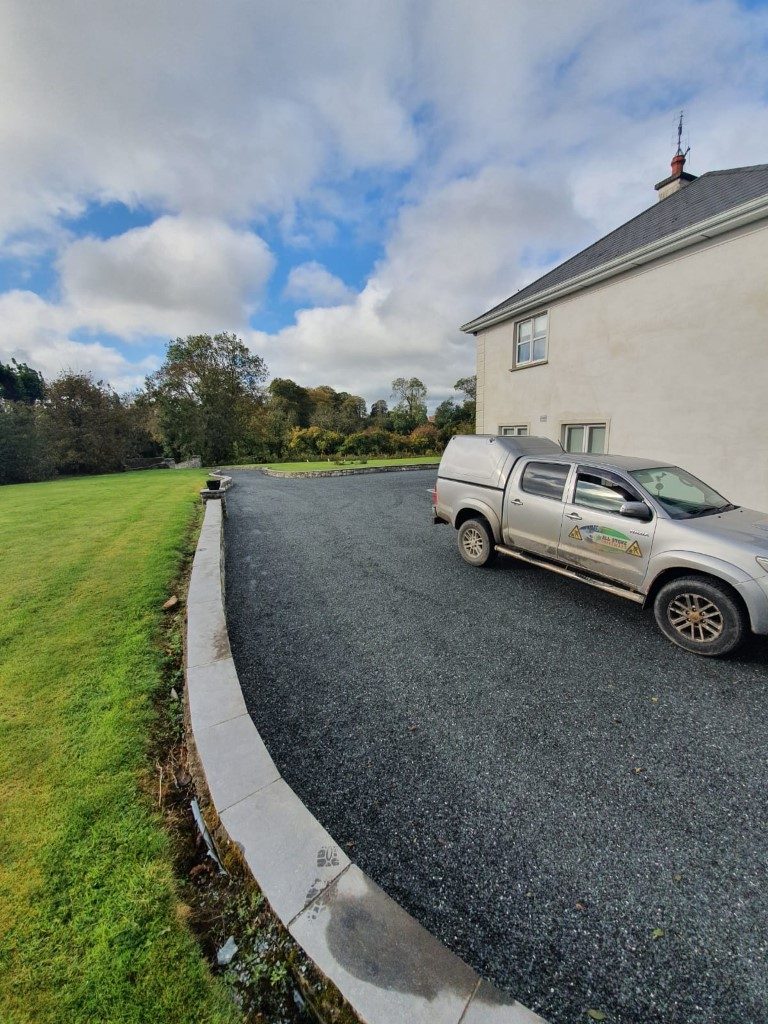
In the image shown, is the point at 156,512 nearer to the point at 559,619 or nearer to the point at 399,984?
the point at 559,619

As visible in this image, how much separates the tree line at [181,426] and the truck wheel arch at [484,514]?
25.1 m

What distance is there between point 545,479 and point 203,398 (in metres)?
35.1

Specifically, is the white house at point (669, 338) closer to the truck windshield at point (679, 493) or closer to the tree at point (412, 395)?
the truck windshield at point (679, 493)

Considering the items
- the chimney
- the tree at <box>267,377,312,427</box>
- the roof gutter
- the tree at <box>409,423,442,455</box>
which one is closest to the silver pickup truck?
the roof gutter

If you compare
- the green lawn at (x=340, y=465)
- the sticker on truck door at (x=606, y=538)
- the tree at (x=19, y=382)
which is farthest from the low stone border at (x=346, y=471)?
the tree at (x=19, y=382)

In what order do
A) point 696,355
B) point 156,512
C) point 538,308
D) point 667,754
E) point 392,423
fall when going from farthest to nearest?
point 392,423 < point 538,308 < point 156,512 < point 696,355 < point 667,754

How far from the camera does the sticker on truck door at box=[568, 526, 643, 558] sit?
4320 mm

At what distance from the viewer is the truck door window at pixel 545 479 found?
5164 millimetres

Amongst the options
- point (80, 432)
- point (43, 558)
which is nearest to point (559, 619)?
point (43, 558)

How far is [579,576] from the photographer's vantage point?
4.85 m

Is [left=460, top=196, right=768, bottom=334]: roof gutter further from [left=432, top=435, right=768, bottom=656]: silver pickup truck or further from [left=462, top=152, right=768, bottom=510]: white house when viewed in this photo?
[left=432, top=435, right=768, bottom=656]: silver pickup truck

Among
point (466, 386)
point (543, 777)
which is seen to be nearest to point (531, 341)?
point (543, 777)

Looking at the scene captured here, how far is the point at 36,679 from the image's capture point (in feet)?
10.6

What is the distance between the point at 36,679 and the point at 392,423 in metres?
45.2
